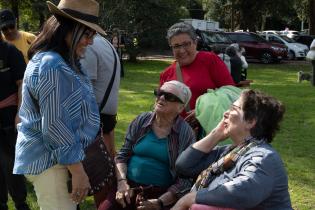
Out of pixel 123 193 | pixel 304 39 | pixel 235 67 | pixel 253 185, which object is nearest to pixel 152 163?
pixel 123 193

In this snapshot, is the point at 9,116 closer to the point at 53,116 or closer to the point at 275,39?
the point at 53,116

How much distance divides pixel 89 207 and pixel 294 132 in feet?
14.8

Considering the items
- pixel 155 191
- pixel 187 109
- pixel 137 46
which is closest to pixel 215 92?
pixel 187 109

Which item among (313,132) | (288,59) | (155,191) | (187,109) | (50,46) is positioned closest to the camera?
(50,46)

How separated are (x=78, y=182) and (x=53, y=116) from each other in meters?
0.37

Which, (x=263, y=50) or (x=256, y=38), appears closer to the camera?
(x=263, y=50)

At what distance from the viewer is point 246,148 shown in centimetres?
280

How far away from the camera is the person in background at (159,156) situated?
354 centimetres

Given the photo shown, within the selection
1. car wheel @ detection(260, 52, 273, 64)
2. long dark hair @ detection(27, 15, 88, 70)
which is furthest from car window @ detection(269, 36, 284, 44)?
long dark hair @ detection(27, 15, 88, 70)

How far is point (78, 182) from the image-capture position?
2598 mm

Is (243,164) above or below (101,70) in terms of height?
below

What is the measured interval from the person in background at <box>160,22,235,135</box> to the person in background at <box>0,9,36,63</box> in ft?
4.93

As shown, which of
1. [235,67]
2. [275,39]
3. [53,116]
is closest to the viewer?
[53,116]

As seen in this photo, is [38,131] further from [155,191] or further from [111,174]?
[155,191]
